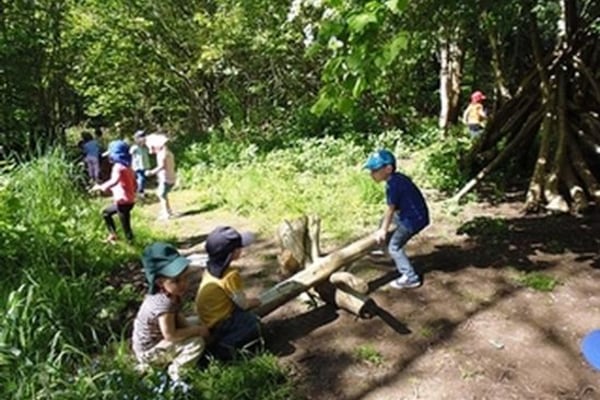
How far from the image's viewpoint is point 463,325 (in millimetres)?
4312

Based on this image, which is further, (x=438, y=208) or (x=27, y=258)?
(x=438, y=208)

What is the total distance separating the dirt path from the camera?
3.64m

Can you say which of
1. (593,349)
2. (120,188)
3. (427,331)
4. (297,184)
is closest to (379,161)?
(427,331)

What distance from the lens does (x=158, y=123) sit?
2388 cm

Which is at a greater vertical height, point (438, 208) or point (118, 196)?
point (118, 196)

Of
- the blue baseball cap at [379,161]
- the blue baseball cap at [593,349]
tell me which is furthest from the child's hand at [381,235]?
the blue baseball cap at [593,349]

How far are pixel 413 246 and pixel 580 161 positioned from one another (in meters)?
2.82

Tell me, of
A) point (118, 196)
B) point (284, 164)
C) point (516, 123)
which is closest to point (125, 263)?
point (118, 196)

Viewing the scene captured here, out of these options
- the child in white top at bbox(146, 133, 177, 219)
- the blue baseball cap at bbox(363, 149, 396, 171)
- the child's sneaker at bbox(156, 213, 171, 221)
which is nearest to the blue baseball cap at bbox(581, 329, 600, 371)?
the blue baseball cap at bbox(363, 149, 396, 171)

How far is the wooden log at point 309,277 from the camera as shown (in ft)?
14.4

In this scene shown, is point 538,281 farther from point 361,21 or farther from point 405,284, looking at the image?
point 361,21

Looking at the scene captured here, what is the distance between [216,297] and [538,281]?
284 centimetres

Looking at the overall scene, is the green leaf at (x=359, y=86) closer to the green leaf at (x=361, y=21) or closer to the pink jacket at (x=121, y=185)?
the green leaf at (x=361, y=21)

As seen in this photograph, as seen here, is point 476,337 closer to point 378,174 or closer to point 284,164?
point 378,174
